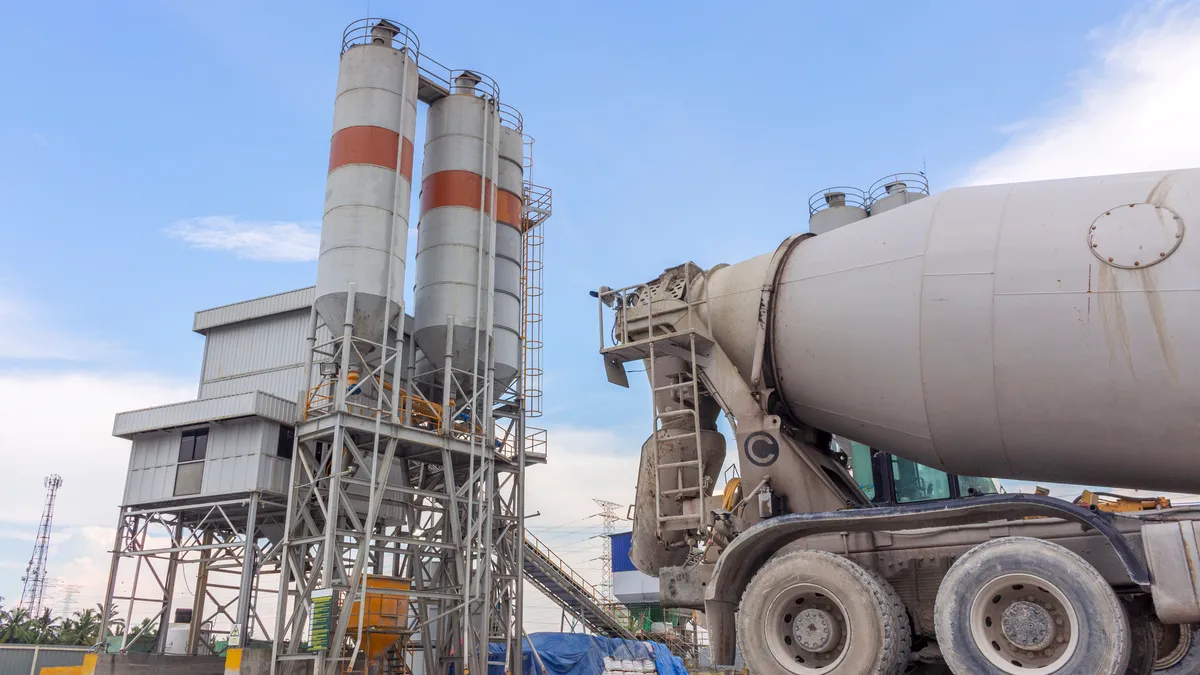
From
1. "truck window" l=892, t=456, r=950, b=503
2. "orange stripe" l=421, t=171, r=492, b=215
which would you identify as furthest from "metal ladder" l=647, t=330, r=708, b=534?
"orange stripe" l=421, t=171, r=492, b=215

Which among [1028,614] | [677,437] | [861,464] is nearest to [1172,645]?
[1028,614]

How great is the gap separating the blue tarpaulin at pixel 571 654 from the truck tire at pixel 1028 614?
16.7 m

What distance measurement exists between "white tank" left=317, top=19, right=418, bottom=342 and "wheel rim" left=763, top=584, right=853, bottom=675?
13.0 metres

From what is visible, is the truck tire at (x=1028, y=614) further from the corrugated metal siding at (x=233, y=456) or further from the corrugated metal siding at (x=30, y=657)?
the corrugated metal siding at (x=30, y=657)

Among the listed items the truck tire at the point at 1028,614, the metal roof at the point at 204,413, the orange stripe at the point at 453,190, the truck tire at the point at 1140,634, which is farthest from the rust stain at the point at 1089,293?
the metal roof at the point at 204,413

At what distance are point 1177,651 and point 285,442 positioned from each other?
17987mm

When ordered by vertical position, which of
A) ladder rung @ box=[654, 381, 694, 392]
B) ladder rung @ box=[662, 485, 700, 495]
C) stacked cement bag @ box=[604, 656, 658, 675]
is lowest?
stacked cement bag @ box=[604, 656, 658, 675]

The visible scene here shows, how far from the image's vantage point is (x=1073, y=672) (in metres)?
7.03

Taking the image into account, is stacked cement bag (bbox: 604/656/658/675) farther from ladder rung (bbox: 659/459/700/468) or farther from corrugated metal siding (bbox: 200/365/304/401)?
corrugated metal siding (bbox: 200/365/304/401)

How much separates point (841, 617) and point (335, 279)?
46.0ft

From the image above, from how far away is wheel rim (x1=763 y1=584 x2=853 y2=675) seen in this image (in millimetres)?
8398

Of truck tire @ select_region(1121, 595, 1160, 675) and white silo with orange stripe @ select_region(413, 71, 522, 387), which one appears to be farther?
white silo with orange stripe @ select_region(413, 71, 522, 387)

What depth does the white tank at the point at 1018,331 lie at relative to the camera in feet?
25.3

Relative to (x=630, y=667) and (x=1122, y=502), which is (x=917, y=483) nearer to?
(x=1122, y=502)
